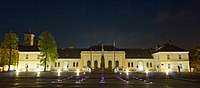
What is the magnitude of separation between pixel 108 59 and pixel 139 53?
1451 centimetres

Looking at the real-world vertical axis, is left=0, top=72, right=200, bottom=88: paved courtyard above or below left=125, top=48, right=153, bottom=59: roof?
below

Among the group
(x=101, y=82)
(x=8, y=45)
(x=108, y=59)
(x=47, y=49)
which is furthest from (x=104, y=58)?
(x=101, y=82)

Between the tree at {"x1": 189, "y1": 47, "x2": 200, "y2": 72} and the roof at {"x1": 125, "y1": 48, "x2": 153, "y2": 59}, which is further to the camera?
the roof at {"x1": 125, "y1": 48, "x2": 153, "y2": 59}

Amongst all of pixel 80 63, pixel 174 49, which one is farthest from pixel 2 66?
pixel 174 49

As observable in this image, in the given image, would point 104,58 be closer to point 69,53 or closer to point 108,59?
point 108,59

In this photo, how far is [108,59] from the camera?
81312 mm

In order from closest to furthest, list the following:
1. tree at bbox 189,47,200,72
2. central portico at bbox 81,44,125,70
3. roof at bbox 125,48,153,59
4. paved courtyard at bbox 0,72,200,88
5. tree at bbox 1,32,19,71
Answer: paved courtyard at bbox 0,72,200,88
tree at bbox 1,32,19,71
tree at bbox 189,47,200,72
central portico at bbox 81,44,125,70
roof at bbox 125,48,153,59

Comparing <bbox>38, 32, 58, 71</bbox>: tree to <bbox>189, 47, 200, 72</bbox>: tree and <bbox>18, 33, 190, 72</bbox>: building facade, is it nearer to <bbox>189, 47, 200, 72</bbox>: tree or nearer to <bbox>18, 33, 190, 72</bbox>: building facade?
<bbox>18, 33, 190, 72</bbox>: building facade

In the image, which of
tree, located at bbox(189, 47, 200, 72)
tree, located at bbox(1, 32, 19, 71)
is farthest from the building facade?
tree, located at bbox(1, 32, 19, 71)

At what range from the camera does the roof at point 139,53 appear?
8500 cm

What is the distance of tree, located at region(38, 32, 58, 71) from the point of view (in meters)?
58.8

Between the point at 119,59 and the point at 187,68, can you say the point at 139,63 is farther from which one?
the point at 187,68

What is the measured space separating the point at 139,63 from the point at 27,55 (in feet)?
142

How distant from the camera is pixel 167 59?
7325 centimetres
